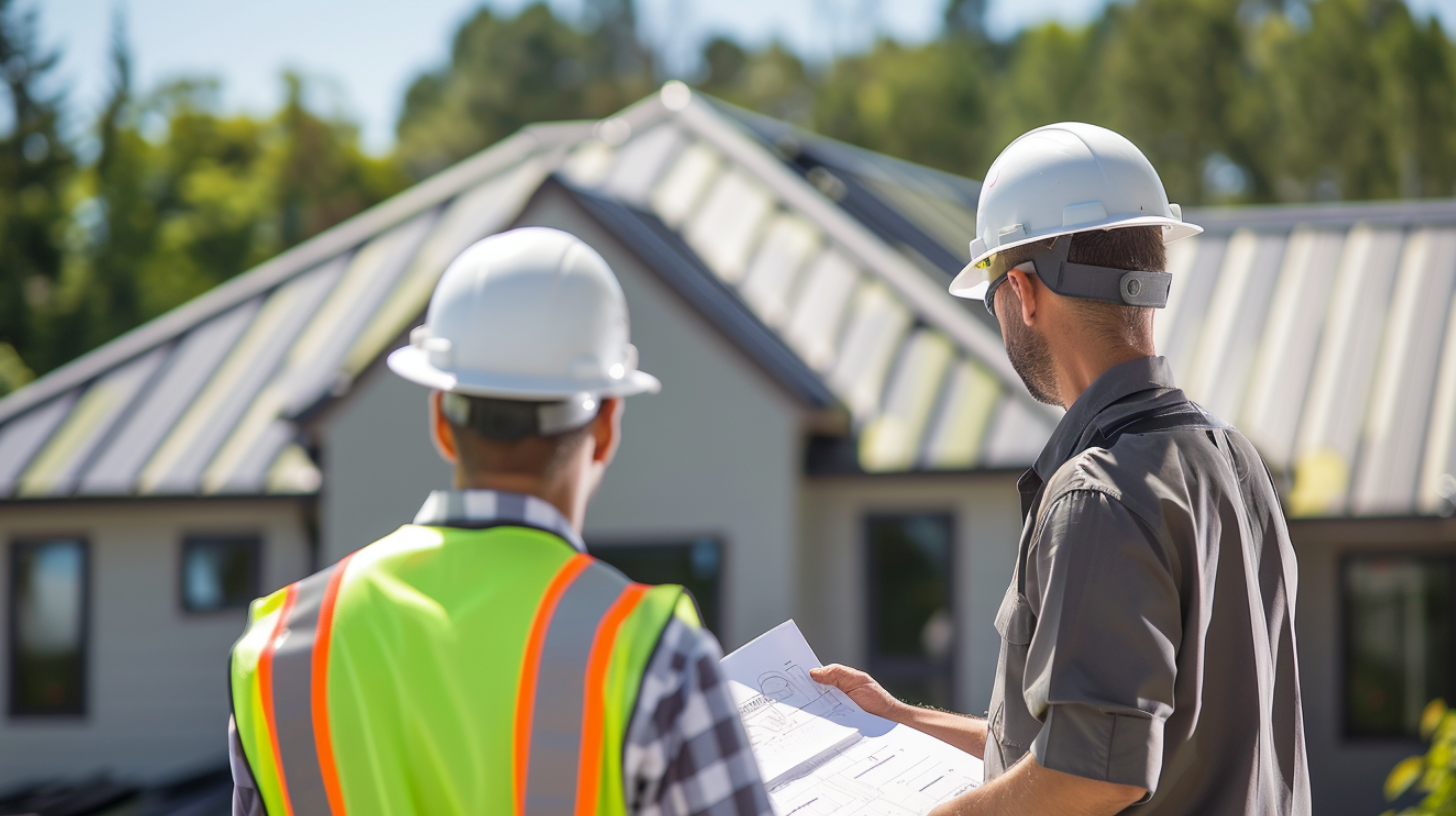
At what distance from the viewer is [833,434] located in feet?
30.0

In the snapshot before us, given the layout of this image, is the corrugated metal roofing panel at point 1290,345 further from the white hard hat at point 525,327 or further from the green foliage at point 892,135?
the green foliage at point 892,135

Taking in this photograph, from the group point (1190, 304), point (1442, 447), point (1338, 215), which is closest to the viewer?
point (1442, 447)

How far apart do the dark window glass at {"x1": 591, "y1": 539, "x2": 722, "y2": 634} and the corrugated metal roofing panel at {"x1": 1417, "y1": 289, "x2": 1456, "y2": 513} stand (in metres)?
5.57

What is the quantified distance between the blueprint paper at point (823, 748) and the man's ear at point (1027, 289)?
0.82 m

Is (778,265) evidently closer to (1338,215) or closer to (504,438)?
(1338,215)

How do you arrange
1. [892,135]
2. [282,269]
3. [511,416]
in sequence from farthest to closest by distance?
1. [892,135]
2. [282,269]
3. [511,416]

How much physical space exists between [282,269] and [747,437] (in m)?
6.61

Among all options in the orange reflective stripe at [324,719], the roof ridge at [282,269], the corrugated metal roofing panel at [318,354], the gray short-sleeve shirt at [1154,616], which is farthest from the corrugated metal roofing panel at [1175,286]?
the orange reflective stripe at [324,719]

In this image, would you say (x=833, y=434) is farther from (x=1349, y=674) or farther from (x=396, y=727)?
(x=396, y=727)

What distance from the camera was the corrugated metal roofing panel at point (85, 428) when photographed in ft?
34.7

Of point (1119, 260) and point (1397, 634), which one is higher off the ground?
point (1119, 260)

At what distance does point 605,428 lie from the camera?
1.98 metres

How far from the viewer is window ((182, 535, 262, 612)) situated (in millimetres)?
11016

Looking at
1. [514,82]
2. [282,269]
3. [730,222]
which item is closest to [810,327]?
[730,222]
